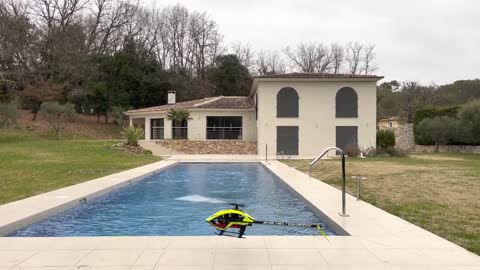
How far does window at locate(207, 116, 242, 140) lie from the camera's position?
33844 millimetres

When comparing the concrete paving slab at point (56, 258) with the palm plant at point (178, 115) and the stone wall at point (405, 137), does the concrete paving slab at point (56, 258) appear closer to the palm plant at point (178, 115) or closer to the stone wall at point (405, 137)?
the palm plant at point (178, 115)

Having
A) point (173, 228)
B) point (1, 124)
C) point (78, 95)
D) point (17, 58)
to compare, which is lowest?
point (173, 228)

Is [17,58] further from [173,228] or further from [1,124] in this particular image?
[173,228]

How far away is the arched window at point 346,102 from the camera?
100 ft

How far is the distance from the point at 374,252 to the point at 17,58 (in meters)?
46.3

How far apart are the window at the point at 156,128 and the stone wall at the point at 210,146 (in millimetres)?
3858

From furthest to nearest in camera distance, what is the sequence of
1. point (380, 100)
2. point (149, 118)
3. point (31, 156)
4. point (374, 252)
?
point (380, 100) < point (149, 118) < point (31, 156) < point (374, 252)

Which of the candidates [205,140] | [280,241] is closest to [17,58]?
[205,140]

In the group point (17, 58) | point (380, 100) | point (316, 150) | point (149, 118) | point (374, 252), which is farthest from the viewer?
point (380, 100)

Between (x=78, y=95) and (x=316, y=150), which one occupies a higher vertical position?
(x=78, y=95)

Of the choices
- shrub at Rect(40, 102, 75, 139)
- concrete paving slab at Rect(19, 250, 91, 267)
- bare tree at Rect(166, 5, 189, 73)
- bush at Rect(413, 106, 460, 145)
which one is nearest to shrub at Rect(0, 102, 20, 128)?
shrub at Rect(40, 102, 75, 139)

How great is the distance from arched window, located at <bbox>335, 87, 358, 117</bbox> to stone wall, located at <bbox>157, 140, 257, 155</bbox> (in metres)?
6.45

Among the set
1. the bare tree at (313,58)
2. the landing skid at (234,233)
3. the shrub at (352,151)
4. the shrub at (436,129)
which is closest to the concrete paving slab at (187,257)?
the landing skid at (234,233)

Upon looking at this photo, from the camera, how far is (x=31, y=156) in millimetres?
23234
